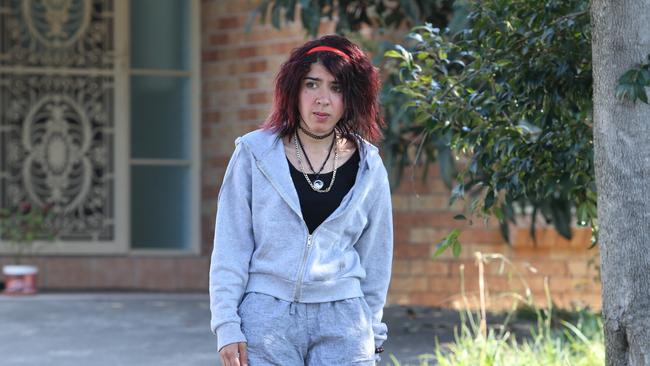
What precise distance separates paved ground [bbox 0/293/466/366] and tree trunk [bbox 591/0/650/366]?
2507mm

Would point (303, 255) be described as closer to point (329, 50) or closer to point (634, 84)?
point (329, 50)

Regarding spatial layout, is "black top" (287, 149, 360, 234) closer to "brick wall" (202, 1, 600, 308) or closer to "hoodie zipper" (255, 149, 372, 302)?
"hoodie zipper" (255, 149, 372, 302)

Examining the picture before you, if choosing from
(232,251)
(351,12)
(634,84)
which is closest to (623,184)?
(634,84)

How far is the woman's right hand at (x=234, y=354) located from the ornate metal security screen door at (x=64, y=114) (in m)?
6.69

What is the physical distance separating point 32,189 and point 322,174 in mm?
6800

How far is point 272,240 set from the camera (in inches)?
131

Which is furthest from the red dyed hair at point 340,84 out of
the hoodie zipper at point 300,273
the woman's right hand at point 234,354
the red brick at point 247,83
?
the red brick at point 247,83

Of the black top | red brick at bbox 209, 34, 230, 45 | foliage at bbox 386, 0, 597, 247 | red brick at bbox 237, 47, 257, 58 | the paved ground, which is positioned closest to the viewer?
the black top

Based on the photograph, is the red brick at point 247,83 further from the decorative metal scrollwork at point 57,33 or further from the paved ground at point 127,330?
the paved ground at point 127,330

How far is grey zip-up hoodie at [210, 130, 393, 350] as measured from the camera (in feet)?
10.9

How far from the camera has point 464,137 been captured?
469 cm

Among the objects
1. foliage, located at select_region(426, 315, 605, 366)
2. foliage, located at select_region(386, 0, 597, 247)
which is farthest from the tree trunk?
foliage, located at select_region(426, 315, 605, 366)

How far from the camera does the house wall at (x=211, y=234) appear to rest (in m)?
9.16

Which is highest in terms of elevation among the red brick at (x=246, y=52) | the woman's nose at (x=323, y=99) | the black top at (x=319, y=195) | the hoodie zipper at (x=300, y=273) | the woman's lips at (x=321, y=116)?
the red brick at (x=246, y=52)
